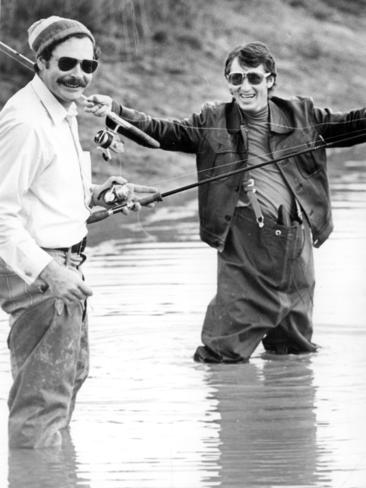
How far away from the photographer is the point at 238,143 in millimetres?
8656

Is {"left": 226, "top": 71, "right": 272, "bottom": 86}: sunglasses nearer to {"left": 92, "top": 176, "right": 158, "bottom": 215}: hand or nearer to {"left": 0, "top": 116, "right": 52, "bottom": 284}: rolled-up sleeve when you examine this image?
{"left": 92, "top": 176, "right": 158, "bottom": 215}: hand

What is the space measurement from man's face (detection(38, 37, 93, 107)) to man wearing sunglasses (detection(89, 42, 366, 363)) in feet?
6.46

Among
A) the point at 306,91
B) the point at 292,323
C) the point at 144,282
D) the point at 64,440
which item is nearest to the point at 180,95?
the point at 306,91

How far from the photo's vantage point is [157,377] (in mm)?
8336

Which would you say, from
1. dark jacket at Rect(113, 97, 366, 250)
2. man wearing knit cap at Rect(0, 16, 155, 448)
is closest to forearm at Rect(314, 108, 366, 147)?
dark jacket at Rect(113, 97, 366, 250)

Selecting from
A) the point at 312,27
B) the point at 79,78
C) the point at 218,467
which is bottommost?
the point at 218,467

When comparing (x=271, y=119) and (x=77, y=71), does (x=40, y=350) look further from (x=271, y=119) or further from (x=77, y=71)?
(x=271, y=119)

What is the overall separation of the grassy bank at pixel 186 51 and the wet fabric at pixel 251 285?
6.41 meters

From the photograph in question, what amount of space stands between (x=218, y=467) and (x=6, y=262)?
3.80ft

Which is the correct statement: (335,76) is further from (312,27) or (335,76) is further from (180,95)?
(180,95)

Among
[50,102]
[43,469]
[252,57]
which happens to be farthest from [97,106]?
[43,469]

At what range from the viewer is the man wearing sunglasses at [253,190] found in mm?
8641

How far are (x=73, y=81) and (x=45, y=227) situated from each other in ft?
1.85

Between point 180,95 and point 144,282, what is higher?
point 180,95
